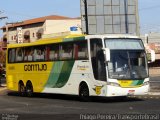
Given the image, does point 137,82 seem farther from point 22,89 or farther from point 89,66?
point 22,89

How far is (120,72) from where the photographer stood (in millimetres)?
22859

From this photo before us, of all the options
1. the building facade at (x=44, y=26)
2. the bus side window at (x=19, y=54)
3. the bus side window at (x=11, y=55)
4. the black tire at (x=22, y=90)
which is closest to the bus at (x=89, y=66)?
the bus side window at (x=19, y=54)

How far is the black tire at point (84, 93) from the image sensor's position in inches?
954

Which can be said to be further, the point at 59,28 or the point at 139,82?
the point at 59,28

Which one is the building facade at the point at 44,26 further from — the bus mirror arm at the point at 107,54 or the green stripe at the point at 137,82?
the bus mirror arm at the point at 107,54

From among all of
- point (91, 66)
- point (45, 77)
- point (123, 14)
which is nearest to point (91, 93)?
point (91, 66)

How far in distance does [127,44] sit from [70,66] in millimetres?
3351

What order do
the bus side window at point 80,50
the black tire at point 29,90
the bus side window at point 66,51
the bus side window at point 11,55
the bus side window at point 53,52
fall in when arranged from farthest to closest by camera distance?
the bus side window at point 11,55 < the black tire at point 29,90 < the bus side window at point 53,52 < the bus side window at point 66,51 < the bus side window at point 80,50

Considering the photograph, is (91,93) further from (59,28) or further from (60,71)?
(59,28)

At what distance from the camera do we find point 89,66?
23.9 meters

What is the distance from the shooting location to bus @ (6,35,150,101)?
74.9 ft

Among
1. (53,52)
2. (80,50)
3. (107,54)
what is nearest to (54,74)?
(53,52)

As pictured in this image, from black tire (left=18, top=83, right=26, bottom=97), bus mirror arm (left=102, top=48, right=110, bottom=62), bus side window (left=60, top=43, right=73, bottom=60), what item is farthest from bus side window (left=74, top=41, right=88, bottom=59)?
black tire (left=18, top=83, right=26, bottom=97)

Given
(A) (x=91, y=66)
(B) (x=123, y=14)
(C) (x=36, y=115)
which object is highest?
(B) (x=123, y=14)
